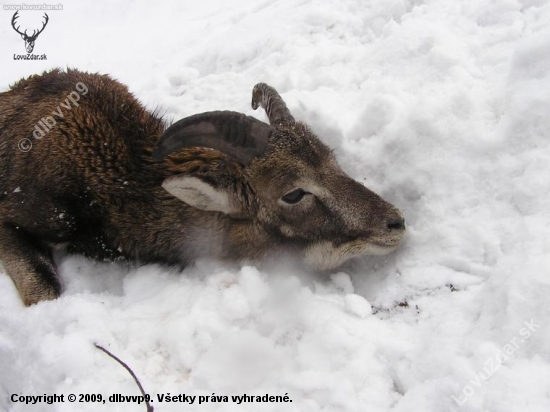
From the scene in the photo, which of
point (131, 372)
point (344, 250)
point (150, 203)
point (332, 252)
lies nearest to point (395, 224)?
point (344, 250)

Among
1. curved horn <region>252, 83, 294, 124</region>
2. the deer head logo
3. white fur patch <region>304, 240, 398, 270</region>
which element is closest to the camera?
white fur patch <region>304, 240, 398, 270</region>

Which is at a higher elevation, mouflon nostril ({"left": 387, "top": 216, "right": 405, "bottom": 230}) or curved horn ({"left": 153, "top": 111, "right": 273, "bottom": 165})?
curved horn ({"left": 153, "top": 111, "right": 273, "bottom": 165})

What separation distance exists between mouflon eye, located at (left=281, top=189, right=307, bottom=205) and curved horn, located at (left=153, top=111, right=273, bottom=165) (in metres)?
0.57

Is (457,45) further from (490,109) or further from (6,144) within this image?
(6,144)

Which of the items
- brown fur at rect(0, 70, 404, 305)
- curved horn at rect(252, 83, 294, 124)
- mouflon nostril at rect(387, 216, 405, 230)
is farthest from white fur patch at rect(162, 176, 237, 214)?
mouflon nostril at rect(387, 216, 405, 230)

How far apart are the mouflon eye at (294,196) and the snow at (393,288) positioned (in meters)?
0.83

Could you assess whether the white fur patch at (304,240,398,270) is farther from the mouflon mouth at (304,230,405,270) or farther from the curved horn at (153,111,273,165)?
the curved horn at (153,111,273,165)

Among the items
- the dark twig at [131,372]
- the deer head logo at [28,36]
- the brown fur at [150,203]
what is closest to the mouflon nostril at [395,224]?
the brown fur at [150,203]

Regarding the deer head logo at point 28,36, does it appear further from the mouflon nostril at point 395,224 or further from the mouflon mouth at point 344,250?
the mouflon nostril at point 395,224

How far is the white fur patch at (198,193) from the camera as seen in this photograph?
5.47m

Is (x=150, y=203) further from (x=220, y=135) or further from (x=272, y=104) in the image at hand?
(x=272, y=104)

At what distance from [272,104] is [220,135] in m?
1.33

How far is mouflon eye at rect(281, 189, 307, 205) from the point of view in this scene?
19.1 ft

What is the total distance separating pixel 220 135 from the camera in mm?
5512
